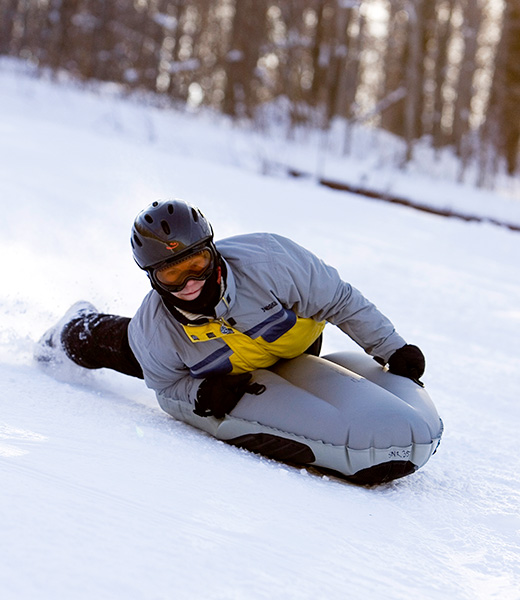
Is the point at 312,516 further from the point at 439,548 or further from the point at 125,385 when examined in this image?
the point at 125,385

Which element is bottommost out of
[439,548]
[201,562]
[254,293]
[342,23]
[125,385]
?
[125,385]

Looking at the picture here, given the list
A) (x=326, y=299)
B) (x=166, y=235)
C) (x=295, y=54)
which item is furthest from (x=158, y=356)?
(x=295, y=54)

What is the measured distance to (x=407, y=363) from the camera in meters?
2.90

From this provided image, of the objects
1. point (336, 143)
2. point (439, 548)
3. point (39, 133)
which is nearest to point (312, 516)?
point (439, 548)

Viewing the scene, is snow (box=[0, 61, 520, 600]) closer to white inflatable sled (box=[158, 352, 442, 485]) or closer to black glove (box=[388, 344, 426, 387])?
white inflatable sled (box=[158, 352, 442, 485])

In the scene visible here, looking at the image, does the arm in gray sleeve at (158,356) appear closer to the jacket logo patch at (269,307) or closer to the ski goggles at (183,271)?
the ski goggles at (183,271)

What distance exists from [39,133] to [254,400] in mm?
6727

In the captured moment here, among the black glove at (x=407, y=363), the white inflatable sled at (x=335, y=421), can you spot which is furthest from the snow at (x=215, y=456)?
the black glove at (x=407, y=363)

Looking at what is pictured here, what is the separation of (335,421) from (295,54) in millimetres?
14001

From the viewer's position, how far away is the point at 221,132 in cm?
1212

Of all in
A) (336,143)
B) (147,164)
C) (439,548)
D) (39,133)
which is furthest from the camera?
(336,143)

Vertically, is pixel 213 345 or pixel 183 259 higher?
pixel 183 259

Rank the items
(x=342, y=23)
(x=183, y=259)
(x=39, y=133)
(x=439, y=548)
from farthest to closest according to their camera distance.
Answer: (x=342, y=23), (x=39, y=133), (x=183, y=259), (x=439, y=548)

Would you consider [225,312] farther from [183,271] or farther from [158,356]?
[158,356]
